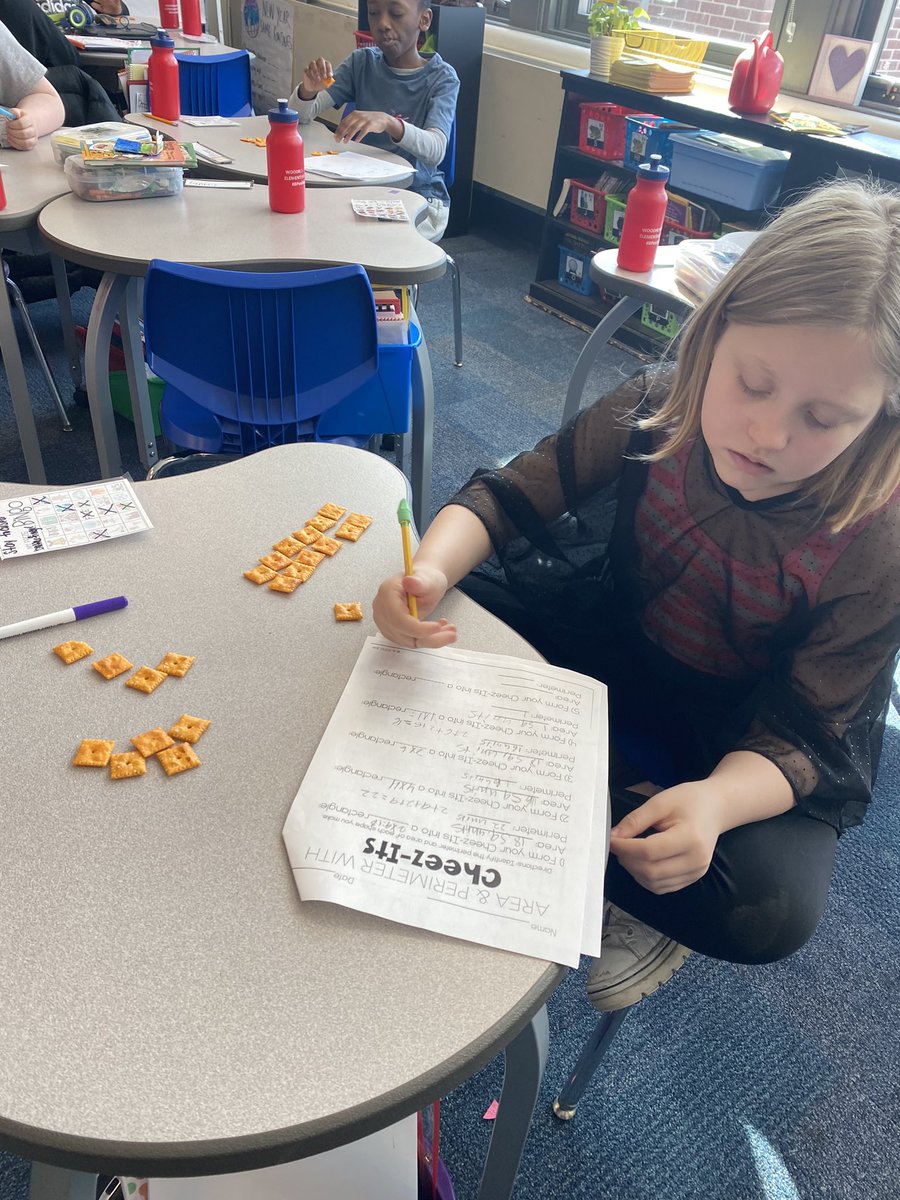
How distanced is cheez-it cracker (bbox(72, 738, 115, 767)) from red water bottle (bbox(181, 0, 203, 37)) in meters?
4.07

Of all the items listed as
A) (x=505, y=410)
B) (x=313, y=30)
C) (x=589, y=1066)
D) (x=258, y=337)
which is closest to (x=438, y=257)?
(x=258, y=337)

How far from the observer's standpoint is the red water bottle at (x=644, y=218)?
171 cm

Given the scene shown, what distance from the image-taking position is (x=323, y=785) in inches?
25.0

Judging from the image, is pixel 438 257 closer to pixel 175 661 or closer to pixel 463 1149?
pixel 175 661

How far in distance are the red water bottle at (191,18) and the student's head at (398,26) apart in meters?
1.32

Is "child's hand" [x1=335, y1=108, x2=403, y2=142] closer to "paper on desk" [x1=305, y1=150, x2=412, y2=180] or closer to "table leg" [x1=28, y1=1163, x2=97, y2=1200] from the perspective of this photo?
"paper on desk" [x1=305, y1=150, x2=412, y2=180]

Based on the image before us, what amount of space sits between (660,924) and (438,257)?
1.32 meters

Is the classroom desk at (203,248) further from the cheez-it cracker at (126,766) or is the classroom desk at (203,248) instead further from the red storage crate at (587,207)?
the red storage crate at (587,207)

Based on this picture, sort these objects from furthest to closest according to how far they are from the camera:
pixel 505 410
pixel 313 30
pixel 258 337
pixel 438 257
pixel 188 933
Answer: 1. pixel 313 30
2. pixel 505 410
3. pixel 438 257
4. pixel 258 337
5. pixel 188 933

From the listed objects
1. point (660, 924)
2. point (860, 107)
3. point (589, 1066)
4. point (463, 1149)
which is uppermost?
Result: point (860, 107)

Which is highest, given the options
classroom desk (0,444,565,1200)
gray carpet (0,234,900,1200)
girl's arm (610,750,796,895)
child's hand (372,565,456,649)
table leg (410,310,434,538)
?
child's hand (372,565,456,649)

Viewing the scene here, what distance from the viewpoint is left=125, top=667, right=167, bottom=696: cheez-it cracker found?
70 cm

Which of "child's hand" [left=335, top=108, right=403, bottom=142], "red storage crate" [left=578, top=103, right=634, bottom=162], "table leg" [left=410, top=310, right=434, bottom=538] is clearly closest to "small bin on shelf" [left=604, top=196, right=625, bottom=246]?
"red storage crate" [left=578, top=103, right=634, bottom=162]

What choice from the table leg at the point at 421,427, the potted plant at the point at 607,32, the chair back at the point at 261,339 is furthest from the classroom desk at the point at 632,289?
the potted plant at the point at 607,32
